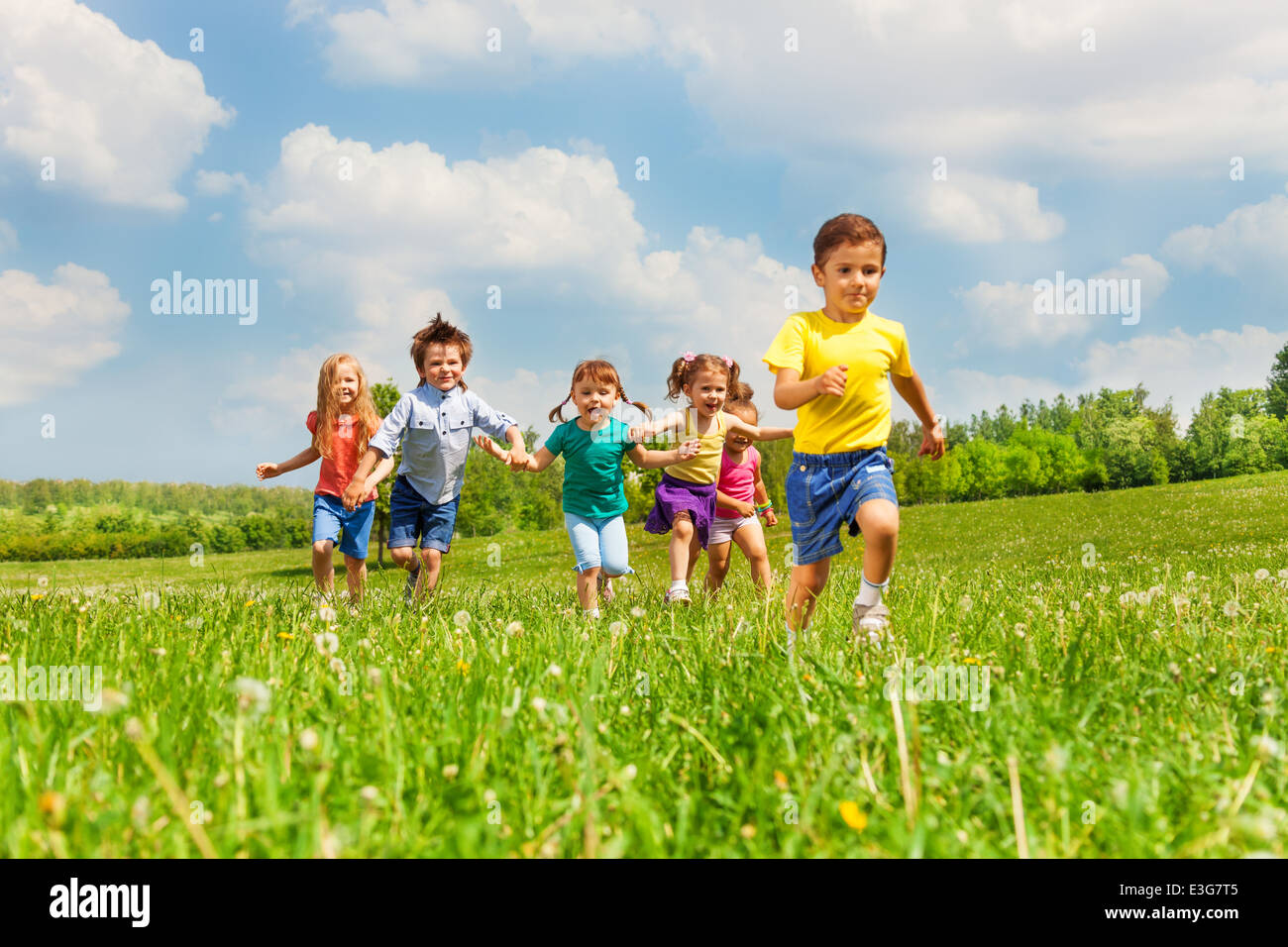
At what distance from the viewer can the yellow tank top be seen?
7.77 m

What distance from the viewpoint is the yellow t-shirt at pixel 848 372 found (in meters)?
4.83

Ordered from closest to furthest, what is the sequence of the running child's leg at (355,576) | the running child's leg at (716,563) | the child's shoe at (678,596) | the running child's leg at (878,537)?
the running child's leg at (878,537) < the child's shoe at (678,596) < the running child's leg at (355,576) < the running child's leg at (716,563)

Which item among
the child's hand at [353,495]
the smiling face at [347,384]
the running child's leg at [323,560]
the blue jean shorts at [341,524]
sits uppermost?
the smiling face at [347,384]

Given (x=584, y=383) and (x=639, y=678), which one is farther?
(x=584, y=383)

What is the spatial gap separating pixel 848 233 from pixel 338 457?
512 cm

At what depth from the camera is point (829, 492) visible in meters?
4.87

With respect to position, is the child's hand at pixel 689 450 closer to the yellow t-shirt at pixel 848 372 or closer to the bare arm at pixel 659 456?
the bare arm at pixel 659 456

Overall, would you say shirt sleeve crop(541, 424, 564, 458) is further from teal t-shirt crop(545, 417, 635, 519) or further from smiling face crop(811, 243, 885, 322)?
smiling face crop(811, 243, 885, 322)

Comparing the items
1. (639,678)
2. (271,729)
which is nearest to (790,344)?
(639,678)

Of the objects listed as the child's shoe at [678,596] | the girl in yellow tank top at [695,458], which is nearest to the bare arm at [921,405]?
the child's shoe at [678,596]

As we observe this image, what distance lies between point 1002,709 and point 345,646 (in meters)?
2.76

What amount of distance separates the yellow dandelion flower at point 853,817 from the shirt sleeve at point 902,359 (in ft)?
11.6
